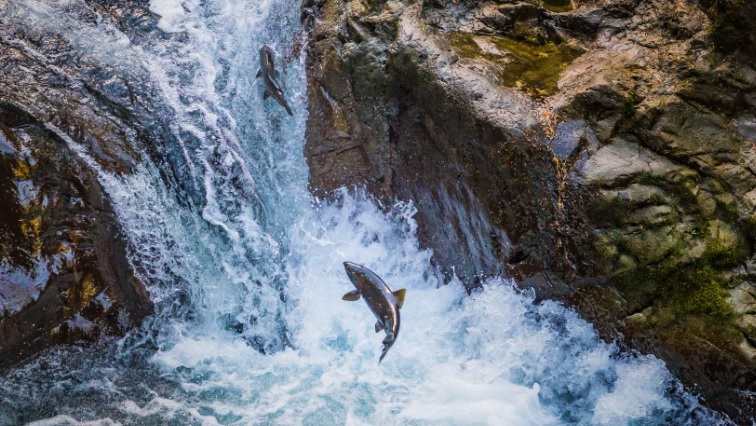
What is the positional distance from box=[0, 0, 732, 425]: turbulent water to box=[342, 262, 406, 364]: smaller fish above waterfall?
94 cm

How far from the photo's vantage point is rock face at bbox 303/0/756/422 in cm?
388

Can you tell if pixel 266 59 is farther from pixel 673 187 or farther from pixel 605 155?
pixel 673 187

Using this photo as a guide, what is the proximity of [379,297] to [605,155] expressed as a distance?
185 cm

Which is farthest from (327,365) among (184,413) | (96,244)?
(96,244)

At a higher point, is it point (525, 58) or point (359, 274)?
point (525, 58)

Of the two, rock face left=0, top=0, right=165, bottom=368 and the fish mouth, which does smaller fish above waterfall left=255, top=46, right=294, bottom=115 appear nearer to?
rock face left=0, top=0, right=165, bottom=368

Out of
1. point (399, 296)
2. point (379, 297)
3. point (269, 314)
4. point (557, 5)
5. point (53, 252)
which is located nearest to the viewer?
point (399, 296)

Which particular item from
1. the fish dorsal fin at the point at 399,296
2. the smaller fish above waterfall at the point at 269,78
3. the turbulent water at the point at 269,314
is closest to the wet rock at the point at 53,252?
the turbulent water at the point at 269,314

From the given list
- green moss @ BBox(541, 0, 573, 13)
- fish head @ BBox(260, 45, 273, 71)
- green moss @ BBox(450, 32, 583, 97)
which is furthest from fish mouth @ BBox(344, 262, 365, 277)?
green moss @ BBox(541, 0, 573, 13)

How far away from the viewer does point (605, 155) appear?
4082 mm

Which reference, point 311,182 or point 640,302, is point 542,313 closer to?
point 640,302

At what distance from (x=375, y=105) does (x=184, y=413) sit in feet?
9.68

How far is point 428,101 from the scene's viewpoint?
4762mm

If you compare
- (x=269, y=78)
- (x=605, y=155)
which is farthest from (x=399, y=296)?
(x=269, y=78)
